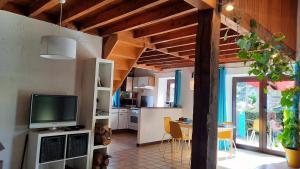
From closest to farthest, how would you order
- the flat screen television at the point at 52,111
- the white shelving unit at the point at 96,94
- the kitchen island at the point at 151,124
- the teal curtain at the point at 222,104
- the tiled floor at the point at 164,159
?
the flat screen television at the point at 52,111 < the white shelving unit at the point at 96,94 < the tiled floor at the point at 164,159 < the kitchen island at the point at 151,124 < the teal curtain at the point at 222,104

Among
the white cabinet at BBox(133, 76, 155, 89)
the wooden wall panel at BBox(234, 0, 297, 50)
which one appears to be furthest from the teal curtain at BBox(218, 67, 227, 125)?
the white cabinet at BBox(133, 76, 155, 89)

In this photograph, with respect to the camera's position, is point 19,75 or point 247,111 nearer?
point 19,75

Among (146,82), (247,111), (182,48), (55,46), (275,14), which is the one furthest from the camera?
(146,82)

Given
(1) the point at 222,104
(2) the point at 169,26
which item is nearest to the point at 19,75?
(2) the point at 169,26

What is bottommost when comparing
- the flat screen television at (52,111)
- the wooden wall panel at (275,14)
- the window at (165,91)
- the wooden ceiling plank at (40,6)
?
the flat screen television at (52,111)

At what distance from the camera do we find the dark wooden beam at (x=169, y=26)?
3404 mm

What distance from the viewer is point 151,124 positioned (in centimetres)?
631

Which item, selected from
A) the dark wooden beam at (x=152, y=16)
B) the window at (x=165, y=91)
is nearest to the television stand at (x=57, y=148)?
the dark wooden beam at (x=152, y=16)

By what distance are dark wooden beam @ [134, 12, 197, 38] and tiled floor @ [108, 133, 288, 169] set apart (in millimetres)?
2497

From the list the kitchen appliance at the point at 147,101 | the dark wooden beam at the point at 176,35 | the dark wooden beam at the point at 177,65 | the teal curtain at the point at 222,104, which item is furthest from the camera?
the kitchen appliance at the point at 147,101

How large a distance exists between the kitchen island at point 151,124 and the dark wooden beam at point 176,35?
85.2 inches

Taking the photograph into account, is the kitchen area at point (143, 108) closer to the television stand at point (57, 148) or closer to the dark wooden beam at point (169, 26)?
the television stand at point (57, 148)

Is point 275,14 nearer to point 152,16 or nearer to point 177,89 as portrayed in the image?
point 152,16

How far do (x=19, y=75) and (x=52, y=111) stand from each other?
0.71 m
